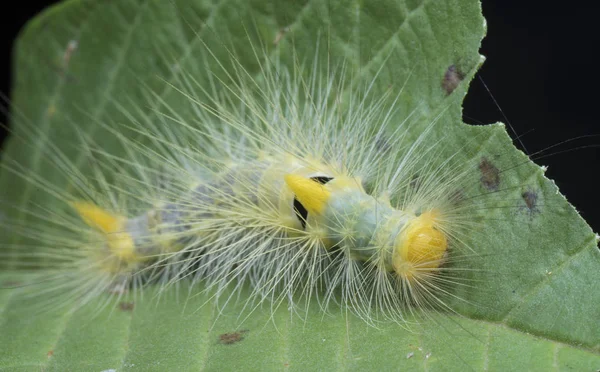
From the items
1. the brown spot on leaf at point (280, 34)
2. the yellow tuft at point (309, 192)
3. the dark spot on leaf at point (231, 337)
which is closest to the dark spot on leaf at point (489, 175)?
the yellow tuft at point (309, 192)

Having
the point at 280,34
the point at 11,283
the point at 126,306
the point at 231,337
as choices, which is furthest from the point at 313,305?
the point at 11,283

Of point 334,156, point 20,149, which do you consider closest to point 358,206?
point 334,156

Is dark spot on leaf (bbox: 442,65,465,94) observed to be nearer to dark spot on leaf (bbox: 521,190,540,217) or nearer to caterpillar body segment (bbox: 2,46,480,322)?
caterpillar body segment (bbox: 2,46,480,322)

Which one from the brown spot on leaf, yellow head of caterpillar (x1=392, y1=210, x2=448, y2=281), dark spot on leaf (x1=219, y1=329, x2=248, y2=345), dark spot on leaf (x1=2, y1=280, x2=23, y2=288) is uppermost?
the brown spot on leaf

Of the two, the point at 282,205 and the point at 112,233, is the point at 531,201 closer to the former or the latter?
the point at 282,205

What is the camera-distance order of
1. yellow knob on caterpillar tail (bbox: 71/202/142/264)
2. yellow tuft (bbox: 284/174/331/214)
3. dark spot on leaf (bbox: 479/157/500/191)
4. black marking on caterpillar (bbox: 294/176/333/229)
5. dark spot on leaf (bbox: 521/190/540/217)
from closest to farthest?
1. dark spot on leaf (bbox: 521/190/540/217)
2. dark spot on leaf (bbox: 479/157/500/191)
3. yellow tuft (bbox: 284/174/331/214)
4. black marking on caterpillar (bbox: 294/176/333/229)
5. yellow knob on caterpillar tail (bbox: 71/202/142/264)

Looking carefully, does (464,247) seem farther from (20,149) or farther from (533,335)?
(20,149)

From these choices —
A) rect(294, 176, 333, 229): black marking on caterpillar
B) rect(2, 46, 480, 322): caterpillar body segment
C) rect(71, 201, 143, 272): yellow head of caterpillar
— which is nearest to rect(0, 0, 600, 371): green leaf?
rect(2, 46, 480, 322): caterpillar body segment
